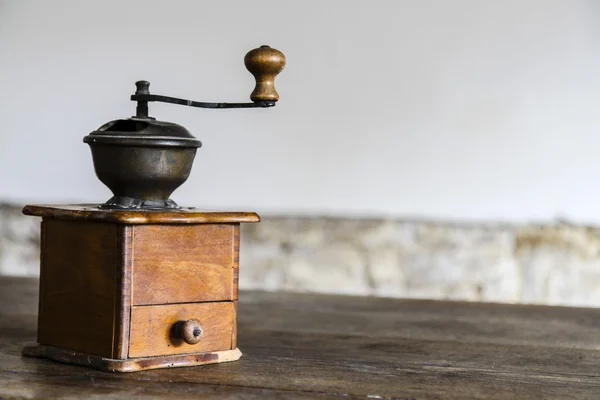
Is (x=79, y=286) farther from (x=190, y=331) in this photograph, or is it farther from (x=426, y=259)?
(x=426, y=259)

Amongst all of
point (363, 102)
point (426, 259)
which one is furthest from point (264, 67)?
point (426, 259)

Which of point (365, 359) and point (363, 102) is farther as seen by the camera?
point (363, 102)

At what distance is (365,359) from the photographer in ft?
4.24

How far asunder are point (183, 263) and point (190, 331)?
10 centimetres

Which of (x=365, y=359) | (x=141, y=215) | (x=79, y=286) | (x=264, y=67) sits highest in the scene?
(x=264, y=67)

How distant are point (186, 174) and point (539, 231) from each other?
1884mm

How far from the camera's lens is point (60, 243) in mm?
1250

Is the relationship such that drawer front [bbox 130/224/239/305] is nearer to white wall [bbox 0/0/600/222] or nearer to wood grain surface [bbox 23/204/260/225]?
wood grain surface [bbox 23/204/260/225]

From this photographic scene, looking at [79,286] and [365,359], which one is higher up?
[79,286]

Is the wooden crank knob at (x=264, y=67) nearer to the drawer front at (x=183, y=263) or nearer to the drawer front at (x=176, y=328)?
the drawer front at (x=183, y=263)

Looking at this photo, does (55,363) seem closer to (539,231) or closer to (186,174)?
(186,174)

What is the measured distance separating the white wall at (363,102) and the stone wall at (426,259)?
7 cm

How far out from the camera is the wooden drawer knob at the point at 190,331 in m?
1.18

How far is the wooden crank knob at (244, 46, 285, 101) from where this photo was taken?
4.03 feet
